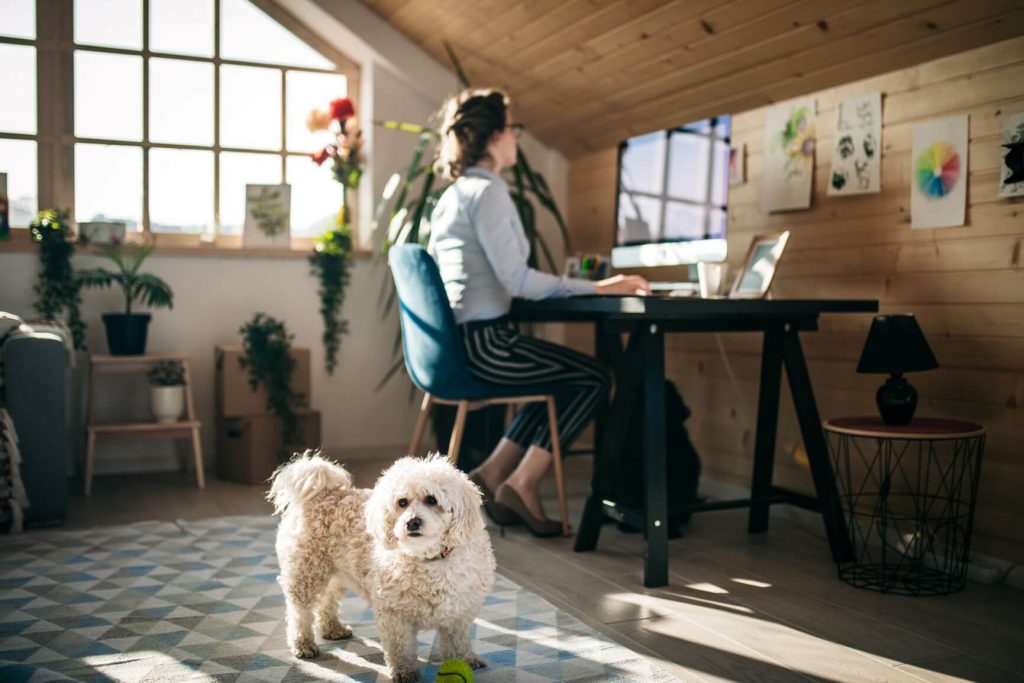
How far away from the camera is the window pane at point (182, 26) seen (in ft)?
14.1

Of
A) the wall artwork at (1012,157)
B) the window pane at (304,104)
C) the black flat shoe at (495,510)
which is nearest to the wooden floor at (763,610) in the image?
the black flat shoe at (495,510)

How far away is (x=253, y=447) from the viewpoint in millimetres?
3879

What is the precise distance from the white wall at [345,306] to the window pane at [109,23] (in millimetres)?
655

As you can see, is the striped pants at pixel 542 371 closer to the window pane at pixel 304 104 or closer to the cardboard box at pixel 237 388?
the cardboard box at pixel 237 388

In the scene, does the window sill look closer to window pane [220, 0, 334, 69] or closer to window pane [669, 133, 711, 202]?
window pane [220, 0, 334, 69]

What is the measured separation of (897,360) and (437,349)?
125 cm

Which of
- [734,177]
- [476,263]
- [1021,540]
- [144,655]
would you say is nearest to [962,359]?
[1021,540]

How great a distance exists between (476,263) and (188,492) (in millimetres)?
1592

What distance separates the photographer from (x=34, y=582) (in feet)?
8.25

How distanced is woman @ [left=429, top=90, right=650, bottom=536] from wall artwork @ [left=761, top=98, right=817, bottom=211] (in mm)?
704

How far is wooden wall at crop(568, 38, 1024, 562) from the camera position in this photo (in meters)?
2.55

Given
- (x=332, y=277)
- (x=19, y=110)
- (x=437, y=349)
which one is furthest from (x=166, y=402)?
(x=437, y=349)

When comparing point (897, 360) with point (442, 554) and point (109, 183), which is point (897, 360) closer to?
point (442, 554)

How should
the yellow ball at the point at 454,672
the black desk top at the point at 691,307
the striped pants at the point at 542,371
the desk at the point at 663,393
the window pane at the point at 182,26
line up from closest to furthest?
the yellow ball at the point at 454,672 < the black desk top at the point at 691,307 < the desk at the point at 663,393 < the striped pants at the point at 542,371 < the window pane at the point at 182,26
